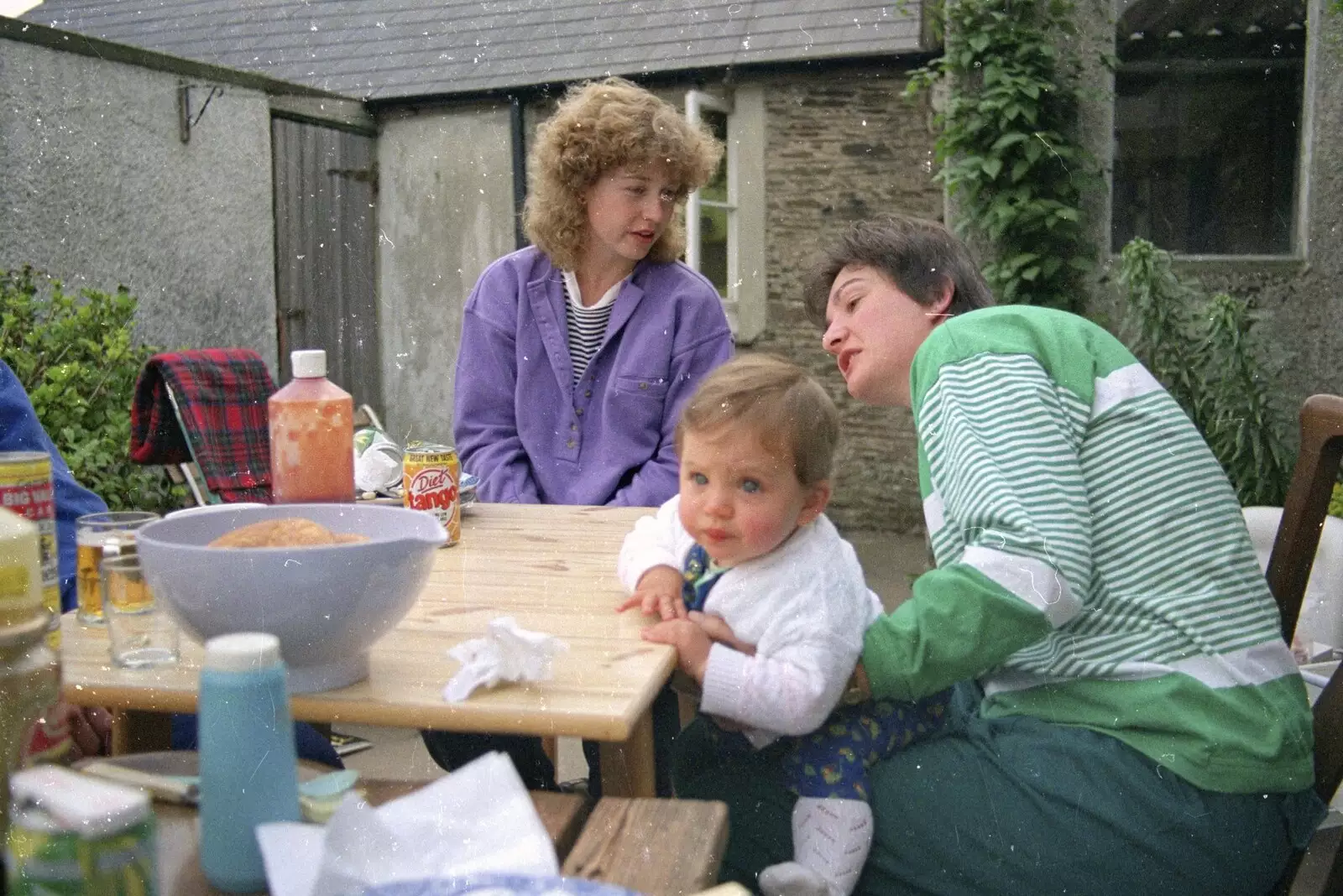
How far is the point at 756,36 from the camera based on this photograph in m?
8.07

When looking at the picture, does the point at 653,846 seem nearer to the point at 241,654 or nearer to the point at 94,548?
the point at 241,654

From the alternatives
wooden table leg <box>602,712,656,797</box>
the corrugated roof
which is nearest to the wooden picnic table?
wooden table leg <box>602,712,656,797</box>

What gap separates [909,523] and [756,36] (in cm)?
327

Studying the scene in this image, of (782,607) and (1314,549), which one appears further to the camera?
(1314,549)

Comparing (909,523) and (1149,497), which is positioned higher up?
(1149,497)

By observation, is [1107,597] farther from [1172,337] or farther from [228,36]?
[228,36]

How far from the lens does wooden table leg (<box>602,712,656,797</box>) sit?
1703 mm

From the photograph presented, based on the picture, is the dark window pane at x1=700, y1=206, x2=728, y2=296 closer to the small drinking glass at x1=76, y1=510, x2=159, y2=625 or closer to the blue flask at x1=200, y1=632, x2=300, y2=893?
the small drinking glass at x1=76, y1=510, x2=159, y2=625

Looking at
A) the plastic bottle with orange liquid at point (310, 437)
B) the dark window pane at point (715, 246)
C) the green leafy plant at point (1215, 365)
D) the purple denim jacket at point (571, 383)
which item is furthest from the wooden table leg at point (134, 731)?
the dark window pane at point (715, 246)

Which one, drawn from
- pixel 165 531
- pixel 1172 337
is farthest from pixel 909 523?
pixel 165 531

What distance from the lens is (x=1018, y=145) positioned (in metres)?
5.90

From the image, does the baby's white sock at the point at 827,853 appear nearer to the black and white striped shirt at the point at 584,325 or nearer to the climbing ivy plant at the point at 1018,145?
the black and white striped shirt at the point at 584,325

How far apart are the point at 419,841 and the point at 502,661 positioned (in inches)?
15.9

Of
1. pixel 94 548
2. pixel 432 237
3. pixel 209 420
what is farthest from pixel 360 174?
pixel 94 548
